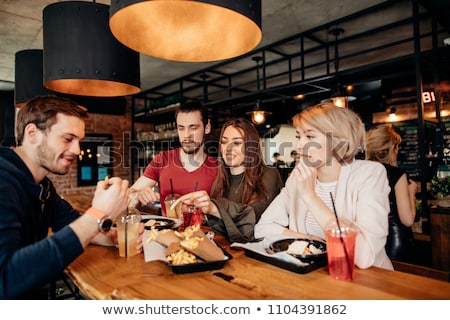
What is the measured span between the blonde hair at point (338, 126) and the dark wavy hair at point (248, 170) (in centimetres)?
59

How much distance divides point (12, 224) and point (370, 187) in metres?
1.37

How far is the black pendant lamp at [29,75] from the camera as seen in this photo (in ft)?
7.78

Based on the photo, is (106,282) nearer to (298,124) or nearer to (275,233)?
(275,233)

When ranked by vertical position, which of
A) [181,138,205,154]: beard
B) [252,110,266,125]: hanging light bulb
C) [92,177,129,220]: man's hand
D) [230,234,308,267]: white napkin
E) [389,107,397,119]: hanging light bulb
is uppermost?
[389,107,397,119]: hanging light bulb

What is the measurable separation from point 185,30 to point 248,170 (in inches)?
37.7

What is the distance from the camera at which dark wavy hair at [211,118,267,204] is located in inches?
76.6

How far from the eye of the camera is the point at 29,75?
2.39 meters

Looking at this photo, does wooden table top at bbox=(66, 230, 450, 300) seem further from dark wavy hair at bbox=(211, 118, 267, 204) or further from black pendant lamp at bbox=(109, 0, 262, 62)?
black pendant lamp at bbox=(109, 0, 262, 62)

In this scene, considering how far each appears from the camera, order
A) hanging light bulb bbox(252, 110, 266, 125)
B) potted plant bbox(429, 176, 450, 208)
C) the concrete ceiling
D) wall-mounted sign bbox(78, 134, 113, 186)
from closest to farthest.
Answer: potted plant bbox(429, 176, 450, 208) → the concrete ceiling → hanging light bulb bbox(252, 110, 266, 125) → wall-mounted sign bbox(78, 134, 113, 186)

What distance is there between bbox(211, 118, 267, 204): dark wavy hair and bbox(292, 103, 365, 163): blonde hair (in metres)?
0.59

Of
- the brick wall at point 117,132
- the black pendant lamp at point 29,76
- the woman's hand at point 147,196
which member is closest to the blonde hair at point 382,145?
the woman's hand at point 147,196

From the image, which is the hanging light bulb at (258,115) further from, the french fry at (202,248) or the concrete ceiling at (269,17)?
the french fry at (202,248)

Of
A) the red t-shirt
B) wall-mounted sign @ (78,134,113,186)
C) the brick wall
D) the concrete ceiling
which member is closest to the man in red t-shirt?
the red t-shirt

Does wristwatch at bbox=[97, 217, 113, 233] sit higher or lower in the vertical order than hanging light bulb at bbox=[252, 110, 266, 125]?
lower
